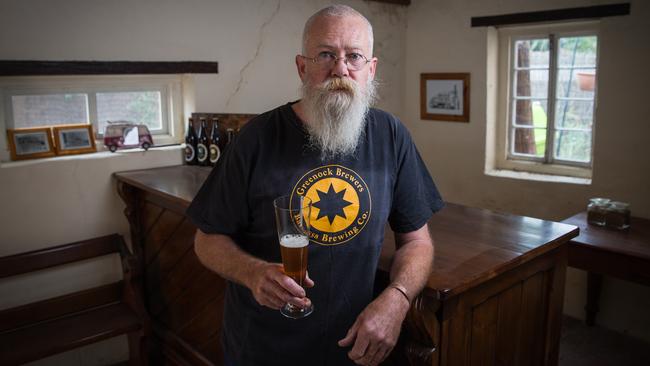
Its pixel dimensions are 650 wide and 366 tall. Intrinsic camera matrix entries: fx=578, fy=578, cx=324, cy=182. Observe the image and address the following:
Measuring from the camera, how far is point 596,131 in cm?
357

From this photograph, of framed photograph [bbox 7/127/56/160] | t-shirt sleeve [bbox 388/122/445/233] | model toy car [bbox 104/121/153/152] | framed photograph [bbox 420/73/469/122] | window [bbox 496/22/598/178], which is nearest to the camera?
t-shirt sleeve [bbox 388/122/445/233]

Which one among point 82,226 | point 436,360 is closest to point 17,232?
point 82,226

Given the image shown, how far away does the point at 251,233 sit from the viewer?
1.62 metres

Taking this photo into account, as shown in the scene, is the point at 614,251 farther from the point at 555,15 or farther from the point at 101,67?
the point at 101,67

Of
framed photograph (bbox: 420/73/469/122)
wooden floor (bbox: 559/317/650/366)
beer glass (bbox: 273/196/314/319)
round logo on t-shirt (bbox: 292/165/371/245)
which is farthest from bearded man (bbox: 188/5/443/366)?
framed photograph (bbox: 420/73/469/122)

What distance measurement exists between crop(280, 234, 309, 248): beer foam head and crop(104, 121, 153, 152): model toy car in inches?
84.5

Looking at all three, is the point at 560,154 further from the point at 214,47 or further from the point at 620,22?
the point at 214,47

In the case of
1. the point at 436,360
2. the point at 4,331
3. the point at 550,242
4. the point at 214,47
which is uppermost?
the point at 214,47

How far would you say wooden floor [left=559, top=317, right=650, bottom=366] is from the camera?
334 centimetres

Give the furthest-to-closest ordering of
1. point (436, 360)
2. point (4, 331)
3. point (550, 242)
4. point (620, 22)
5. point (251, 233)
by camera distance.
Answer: point (620, 22) < point (4, 331) < point (550, 242) < point (436, 360) < point (251, 233)

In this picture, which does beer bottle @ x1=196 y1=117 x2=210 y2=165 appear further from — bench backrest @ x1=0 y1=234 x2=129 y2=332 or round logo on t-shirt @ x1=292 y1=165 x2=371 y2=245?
round logo on t-shirt @ x1=292 y1=165 x2=371 y2=245

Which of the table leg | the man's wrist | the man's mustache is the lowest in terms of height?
the table leg

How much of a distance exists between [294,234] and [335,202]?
21 centimetres

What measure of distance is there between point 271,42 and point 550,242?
7.80ft
